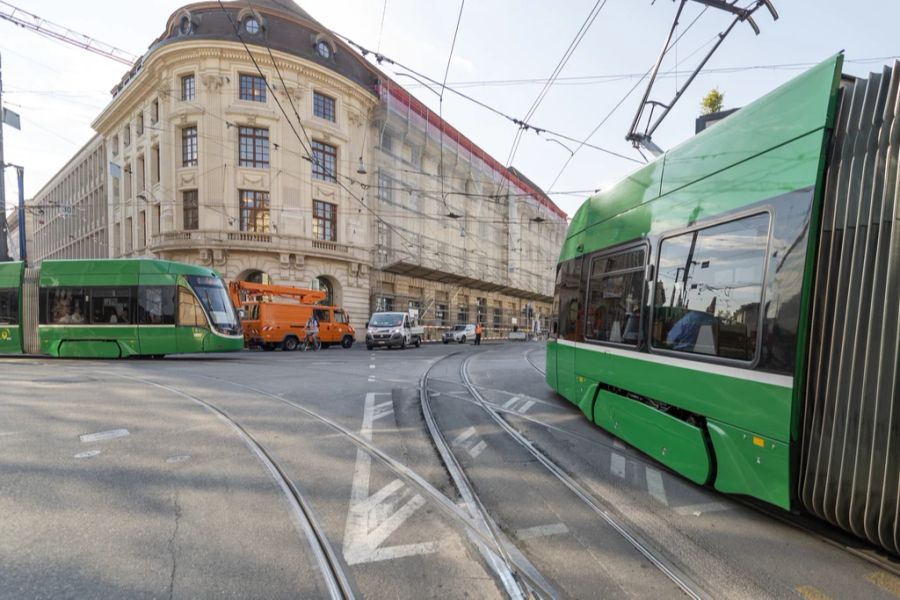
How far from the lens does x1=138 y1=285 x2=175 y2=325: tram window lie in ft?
43.5

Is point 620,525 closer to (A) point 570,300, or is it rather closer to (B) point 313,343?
(A) point 570,300

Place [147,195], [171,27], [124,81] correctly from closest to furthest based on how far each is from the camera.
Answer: [171,27] < [147,195] < [124,81]

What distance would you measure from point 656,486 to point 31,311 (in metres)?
17.6

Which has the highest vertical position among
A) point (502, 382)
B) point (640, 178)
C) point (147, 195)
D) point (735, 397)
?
point (147, 195)

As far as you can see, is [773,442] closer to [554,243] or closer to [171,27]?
[171,27]

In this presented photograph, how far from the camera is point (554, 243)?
57281 mm

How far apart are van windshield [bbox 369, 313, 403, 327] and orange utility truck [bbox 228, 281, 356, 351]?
3055 millimetres

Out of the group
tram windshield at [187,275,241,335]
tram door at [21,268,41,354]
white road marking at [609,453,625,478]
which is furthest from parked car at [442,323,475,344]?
white road marking at [609,453,625,478]

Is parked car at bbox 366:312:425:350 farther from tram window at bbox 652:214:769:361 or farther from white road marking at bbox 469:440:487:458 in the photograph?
tram window at bbox 652:214:769:361

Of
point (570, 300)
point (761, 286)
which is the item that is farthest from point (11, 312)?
point (761, 286)

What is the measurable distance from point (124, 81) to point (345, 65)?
1786 centimetres

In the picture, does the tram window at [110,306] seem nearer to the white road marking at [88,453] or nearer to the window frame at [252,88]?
the white road marking at [88,453]

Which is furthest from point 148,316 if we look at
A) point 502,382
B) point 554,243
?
point 554,243

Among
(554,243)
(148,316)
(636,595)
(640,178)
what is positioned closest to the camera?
(636,595)
